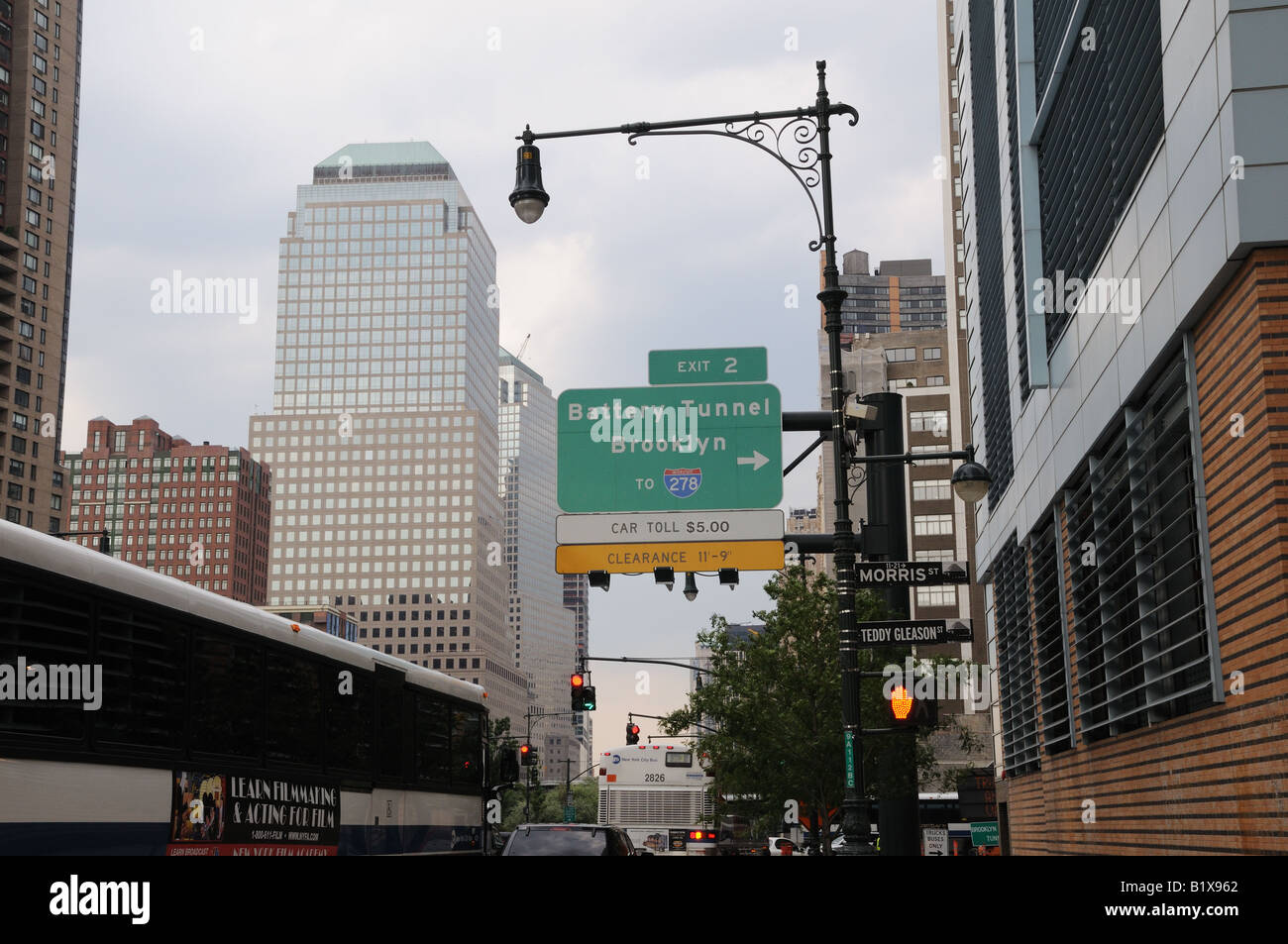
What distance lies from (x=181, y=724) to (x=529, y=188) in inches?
333

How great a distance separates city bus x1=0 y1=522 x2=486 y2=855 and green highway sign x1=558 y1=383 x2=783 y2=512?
12.7ft

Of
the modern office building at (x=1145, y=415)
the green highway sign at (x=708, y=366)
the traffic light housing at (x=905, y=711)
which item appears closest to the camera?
the modern office building at (x=1145, y=415)

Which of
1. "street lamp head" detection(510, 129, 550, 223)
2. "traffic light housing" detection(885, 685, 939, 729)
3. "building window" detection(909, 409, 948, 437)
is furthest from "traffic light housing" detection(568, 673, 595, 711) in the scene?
"building window" detection(909, 409, 948, 437)

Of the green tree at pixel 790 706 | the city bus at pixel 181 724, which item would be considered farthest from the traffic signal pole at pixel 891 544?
the green tree at pixel 790 706

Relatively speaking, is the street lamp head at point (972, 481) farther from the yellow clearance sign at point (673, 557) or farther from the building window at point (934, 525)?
the building window at point (934, 525)

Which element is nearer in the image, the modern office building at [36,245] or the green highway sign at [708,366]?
the green highway sign at [708,366]

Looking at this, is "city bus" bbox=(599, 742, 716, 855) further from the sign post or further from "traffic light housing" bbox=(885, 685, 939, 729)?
"traffic light housing" bbox=(885, 685, 939, 729)

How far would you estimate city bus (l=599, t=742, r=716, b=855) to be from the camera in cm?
4431

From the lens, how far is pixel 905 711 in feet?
46.2

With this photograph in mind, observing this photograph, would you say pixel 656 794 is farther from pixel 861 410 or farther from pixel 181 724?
pixel 181 724

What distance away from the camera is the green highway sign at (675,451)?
18281 mm

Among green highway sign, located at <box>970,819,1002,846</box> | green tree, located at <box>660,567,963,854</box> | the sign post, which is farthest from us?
green tree, located at <box>660,567,963,854</box>

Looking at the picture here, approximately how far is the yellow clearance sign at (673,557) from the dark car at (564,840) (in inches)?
140
